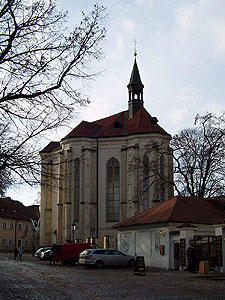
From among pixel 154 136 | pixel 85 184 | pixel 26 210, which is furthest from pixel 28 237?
pixel 154 136

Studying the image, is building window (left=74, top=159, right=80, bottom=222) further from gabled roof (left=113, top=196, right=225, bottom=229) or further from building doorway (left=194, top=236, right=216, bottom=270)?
building doorway (left=194, top=236, right=216, bottom=270)

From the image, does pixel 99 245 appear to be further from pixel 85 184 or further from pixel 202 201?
pixel 202 201

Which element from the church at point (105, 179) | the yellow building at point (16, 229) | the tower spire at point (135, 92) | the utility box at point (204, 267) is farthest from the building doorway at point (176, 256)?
the yellow building at point (16, 229)

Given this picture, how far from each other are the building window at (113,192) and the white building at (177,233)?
1756cm

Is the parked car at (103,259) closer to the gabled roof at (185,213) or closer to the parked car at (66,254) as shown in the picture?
the gabled roof at (185,213)

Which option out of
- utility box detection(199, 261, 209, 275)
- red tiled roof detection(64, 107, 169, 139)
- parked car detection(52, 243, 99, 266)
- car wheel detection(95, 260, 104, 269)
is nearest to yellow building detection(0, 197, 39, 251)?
red tiled roof detection(64, 107, 169, 139)

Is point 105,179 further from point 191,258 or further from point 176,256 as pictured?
point 191,258

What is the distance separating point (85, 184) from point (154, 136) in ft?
31.2

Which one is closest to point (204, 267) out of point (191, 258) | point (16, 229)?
point (191, 258)

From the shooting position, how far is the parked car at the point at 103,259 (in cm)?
3044

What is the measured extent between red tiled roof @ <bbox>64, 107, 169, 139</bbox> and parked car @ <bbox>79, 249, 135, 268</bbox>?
82.1ft

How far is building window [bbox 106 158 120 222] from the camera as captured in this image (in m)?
54.8

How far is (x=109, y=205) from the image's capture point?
55.1 meters

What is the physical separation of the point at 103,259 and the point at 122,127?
30.2m
